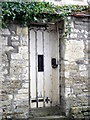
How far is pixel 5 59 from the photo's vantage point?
18.7ft

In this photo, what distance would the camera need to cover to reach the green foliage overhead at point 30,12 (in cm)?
557

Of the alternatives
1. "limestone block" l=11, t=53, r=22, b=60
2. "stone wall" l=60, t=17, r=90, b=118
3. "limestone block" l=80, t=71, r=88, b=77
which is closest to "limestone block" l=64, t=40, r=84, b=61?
"stone wall" l=60, t=17, r=90, b=118

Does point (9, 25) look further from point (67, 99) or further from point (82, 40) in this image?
point (67, 99)

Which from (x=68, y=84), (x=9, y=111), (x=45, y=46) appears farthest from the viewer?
(x=45, y=46)

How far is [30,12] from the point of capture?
5.68 metres

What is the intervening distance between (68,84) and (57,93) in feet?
1.72

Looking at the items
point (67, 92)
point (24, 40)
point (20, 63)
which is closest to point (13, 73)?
point (20, 63)

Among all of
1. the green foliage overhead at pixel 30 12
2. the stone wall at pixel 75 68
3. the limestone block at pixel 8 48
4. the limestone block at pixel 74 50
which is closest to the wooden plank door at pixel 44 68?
the stone wall at pixel 75 68

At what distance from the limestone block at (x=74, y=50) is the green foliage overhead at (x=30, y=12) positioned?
0.67m

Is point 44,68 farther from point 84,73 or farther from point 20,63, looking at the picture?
point 84,73

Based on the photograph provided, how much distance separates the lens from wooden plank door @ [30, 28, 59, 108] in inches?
249

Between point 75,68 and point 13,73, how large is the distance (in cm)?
151

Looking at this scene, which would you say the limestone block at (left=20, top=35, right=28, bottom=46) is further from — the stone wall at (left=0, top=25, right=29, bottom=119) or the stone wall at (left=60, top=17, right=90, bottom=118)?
the stone wall at (left=60, top=17, right=90, bottom=118)

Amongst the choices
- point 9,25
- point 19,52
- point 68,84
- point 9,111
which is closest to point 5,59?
point 19,52
